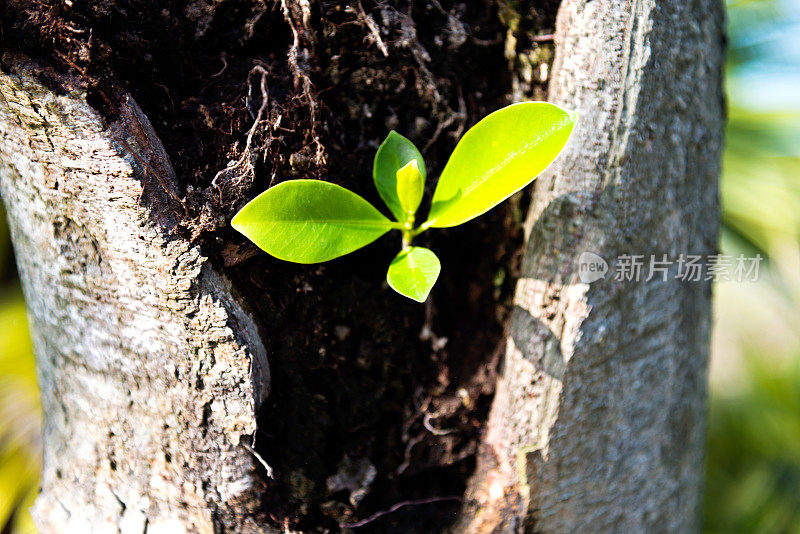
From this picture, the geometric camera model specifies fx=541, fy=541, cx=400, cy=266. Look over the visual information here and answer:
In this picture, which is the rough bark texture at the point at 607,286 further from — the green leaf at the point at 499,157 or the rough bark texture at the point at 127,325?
the rough bark texture at the point at 127,325

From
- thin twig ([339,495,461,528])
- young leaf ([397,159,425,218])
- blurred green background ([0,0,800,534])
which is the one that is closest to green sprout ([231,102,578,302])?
young leaf ([397,159,425,218])

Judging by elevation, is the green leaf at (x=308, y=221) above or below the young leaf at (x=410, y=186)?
below

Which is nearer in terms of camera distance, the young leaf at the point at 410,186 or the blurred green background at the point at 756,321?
the young leaf at the point at 410,186

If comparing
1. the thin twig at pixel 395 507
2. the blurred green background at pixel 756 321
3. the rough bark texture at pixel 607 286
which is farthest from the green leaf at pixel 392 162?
the blurred green background at pixel 756 321

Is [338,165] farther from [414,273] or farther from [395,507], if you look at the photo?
[395,507]

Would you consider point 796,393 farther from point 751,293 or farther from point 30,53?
point 30,53

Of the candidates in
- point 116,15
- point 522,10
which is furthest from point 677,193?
point 116,15

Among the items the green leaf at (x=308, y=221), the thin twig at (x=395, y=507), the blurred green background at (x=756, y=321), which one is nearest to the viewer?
the green leaf at (x=308, y=221)

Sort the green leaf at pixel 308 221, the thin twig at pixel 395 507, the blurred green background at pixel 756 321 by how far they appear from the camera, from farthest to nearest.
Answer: the blurred green background at pixel 756 321 < the thin twig at pixel 395 507 < the green leaf at pixel 308 221
